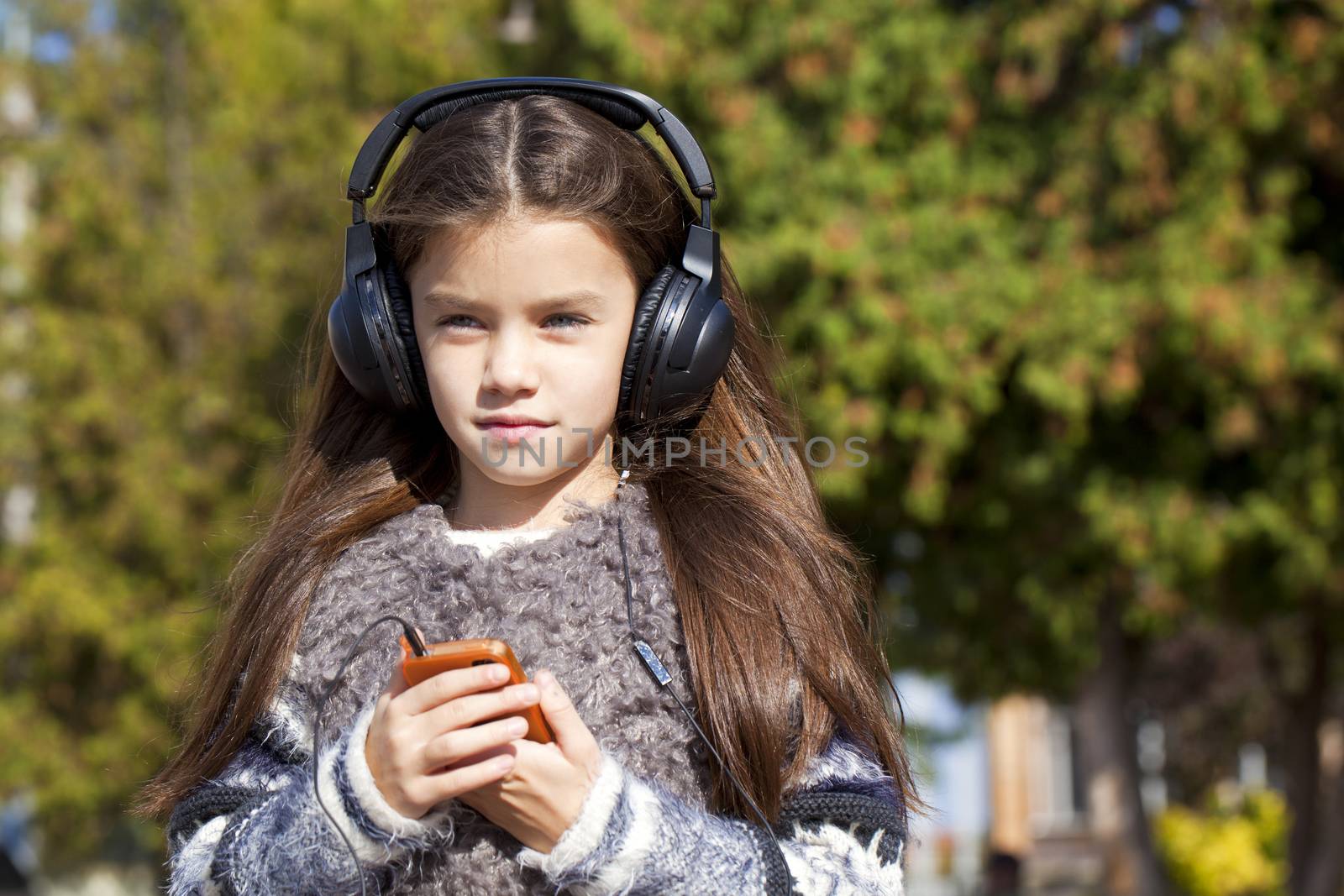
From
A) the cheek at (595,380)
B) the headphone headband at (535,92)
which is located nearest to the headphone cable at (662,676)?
the cheek at (595,380)

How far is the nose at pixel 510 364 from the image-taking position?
1676 millimetres

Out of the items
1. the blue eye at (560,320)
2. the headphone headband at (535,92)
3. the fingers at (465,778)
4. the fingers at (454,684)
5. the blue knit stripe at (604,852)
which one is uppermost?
the headphone headband at (535,92)

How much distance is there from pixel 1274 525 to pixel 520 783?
6.34m

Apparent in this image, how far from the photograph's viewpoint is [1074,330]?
6.64m

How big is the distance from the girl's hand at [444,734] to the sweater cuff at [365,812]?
12 millimetres

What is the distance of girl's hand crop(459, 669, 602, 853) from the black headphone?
18.7 inches

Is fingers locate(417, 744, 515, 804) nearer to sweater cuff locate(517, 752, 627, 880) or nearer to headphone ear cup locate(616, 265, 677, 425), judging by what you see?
sweater cuff locate(517, 752, 627, 880)

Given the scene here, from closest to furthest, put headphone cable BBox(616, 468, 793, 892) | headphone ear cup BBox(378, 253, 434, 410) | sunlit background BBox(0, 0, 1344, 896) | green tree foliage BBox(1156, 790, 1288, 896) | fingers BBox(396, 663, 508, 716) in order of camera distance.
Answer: fingers BBox(396, 663, 508, 716)
headphone cable BBox(616, 468, 793, 892)
headphone ear cup BBox(378, 253, 434, 410)
sunlit background BBox(0, 0, 1344, 896)
green tree foliage BBox(1156, 790, 1288, 896)

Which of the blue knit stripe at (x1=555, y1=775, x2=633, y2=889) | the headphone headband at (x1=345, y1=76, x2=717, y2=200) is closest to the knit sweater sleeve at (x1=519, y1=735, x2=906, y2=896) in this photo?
the blue knit stripe at (x1=555, y1=775, x2=633, y2=889)

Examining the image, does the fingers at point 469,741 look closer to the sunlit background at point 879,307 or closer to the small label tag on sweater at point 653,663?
the small label tag on sweater at point 653,663

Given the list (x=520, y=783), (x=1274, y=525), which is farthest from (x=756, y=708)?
→ (x=1274, y=525)

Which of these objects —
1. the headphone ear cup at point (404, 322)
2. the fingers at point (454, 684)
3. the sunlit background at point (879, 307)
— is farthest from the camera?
the sunlit background at point (879, 307)

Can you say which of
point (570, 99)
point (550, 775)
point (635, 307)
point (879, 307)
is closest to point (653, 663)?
point (550, 775)

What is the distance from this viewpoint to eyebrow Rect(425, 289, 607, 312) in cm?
171
